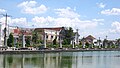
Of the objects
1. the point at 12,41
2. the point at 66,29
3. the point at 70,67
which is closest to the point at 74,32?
the point at 66,29

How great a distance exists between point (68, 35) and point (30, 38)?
1286 inches

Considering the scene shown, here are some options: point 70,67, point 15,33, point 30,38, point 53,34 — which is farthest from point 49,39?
point 70,67

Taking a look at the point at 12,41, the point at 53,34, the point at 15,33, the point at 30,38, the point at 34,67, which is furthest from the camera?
the point at 53,34

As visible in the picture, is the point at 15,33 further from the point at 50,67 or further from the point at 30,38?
the point at 50,67

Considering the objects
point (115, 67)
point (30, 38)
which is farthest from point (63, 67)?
point (30, 38)

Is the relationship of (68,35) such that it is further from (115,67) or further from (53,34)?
(115,67)

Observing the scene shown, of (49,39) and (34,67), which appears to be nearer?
(34,67)

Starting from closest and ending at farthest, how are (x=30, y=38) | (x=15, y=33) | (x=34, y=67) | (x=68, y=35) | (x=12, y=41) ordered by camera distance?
(x=34, y=67)
(x=12, y=41)
(x=30, y=38)
(x=15, y=33)
(x=68, y=35)

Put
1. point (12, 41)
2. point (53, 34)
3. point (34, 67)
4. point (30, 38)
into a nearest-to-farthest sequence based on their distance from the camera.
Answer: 1. point (34, 67)
2. point (12, 41)
3. point (30, 38)
4. point (53, 34)

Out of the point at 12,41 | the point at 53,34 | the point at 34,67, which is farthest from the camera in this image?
the point at 53,34

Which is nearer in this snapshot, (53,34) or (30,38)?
(30,38)

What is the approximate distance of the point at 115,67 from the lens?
3769cm

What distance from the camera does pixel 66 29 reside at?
178 m

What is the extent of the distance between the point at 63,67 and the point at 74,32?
139 metres
